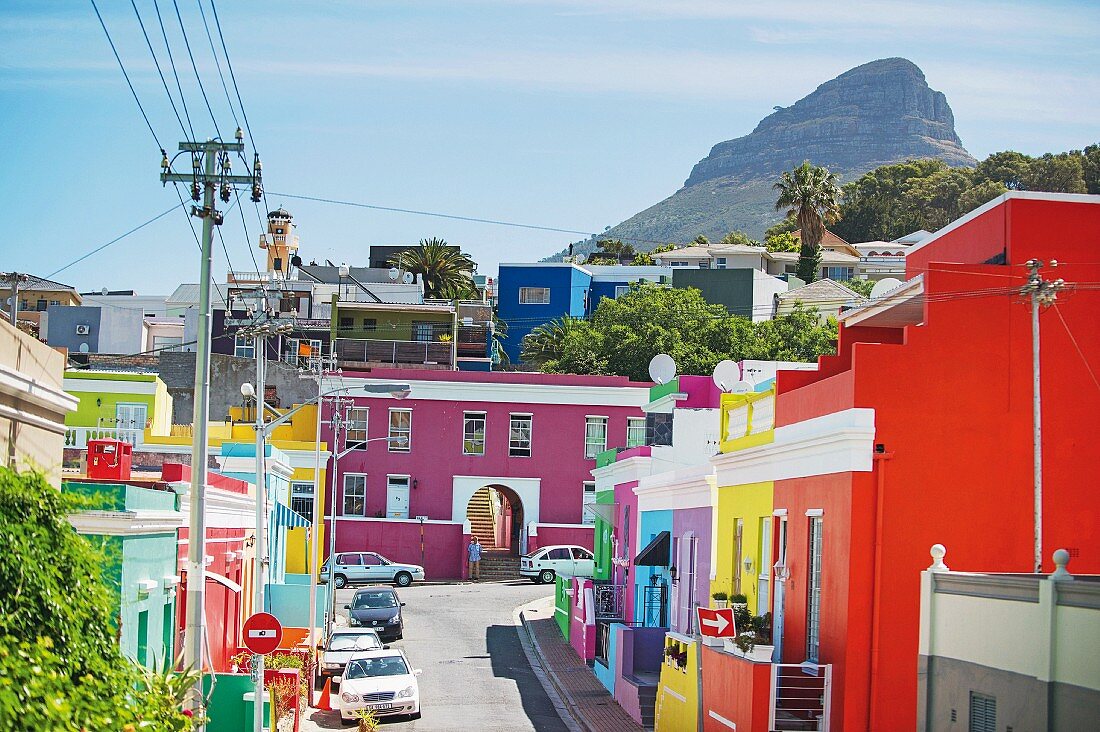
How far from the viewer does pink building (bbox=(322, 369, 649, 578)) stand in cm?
5891

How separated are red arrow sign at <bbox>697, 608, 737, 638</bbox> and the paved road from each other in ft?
24.1

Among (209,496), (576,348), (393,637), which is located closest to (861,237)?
(576,348)

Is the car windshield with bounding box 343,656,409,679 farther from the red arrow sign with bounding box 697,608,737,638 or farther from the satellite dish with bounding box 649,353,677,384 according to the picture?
the satellite dish with bounding box 649,353,677,384

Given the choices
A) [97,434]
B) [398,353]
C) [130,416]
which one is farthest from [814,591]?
[398,353]

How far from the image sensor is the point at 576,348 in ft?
238

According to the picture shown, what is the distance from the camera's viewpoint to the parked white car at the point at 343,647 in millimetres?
33844

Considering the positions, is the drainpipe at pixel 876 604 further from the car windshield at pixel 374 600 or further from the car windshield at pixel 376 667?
the car windshield at pixel 374 600

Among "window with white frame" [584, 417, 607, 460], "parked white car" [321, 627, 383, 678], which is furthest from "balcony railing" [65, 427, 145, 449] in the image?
"window with white frame" [584, 417, 607, 460]

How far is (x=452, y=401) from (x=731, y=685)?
3831cm

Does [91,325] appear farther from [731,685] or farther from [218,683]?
[731,685]

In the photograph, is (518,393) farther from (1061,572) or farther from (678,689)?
(1061,572)

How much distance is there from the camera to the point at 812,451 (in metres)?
21.1

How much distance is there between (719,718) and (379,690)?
955 cm

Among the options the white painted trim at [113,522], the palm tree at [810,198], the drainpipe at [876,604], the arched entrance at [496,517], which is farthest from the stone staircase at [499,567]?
the drainpipe at [876,604]
